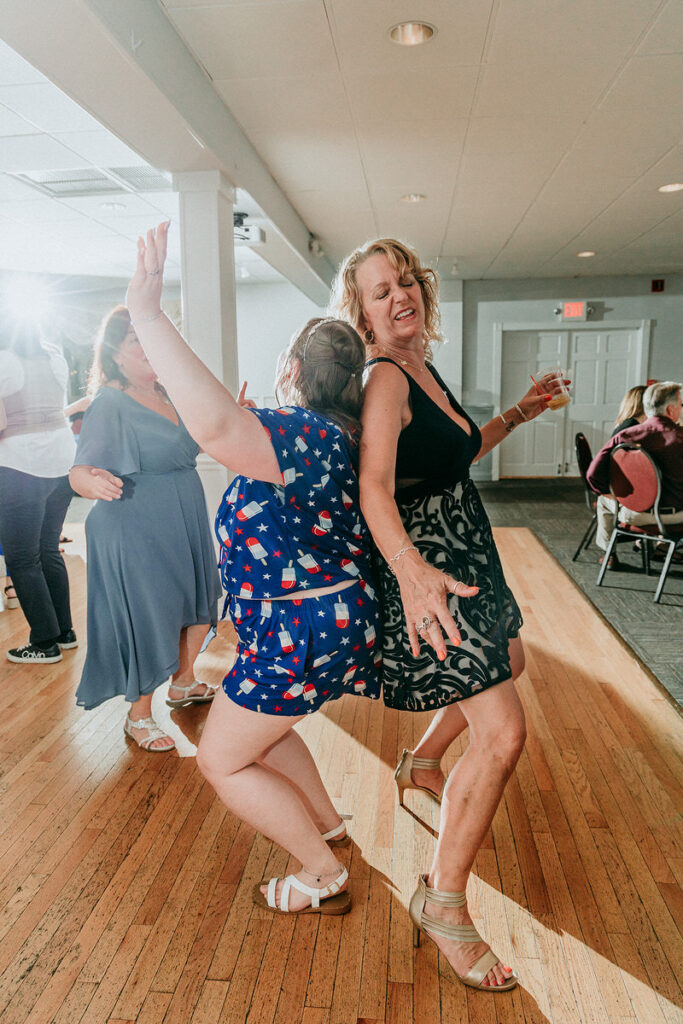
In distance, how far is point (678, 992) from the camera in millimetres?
1428

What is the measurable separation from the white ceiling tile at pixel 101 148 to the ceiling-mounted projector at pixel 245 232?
752mm

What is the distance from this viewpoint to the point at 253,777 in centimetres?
152

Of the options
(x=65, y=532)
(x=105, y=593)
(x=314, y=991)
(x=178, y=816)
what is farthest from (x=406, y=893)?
(x=65, y=532)

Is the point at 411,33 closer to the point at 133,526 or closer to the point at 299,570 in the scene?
the point at 133,526

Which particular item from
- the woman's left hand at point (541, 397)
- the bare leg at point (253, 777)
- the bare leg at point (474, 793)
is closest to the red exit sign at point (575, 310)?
the woman's left hand at point (541, 397)

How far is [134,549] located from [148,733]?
0.68m

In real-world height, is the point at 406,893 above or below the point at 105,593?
below

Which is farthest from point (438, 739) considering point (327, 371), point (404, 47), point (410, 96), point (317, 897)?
point (410, 96)

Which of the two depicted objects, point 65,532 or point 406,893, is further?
point 65,532

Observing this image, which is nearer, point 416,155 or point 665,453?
point 665,453

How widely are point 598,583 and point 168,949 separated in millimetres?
3527

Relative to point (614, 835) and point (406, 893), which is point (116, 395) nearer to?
point (406, 893)

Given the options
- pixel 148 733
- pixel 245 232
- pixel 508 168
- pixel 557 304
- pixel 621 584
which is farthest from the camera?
pixel 557 304

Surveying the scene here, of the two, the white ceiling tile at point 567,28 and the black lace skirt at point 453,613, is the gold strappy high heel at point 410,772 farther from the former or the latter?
the white ceiling tile at point 567,28
